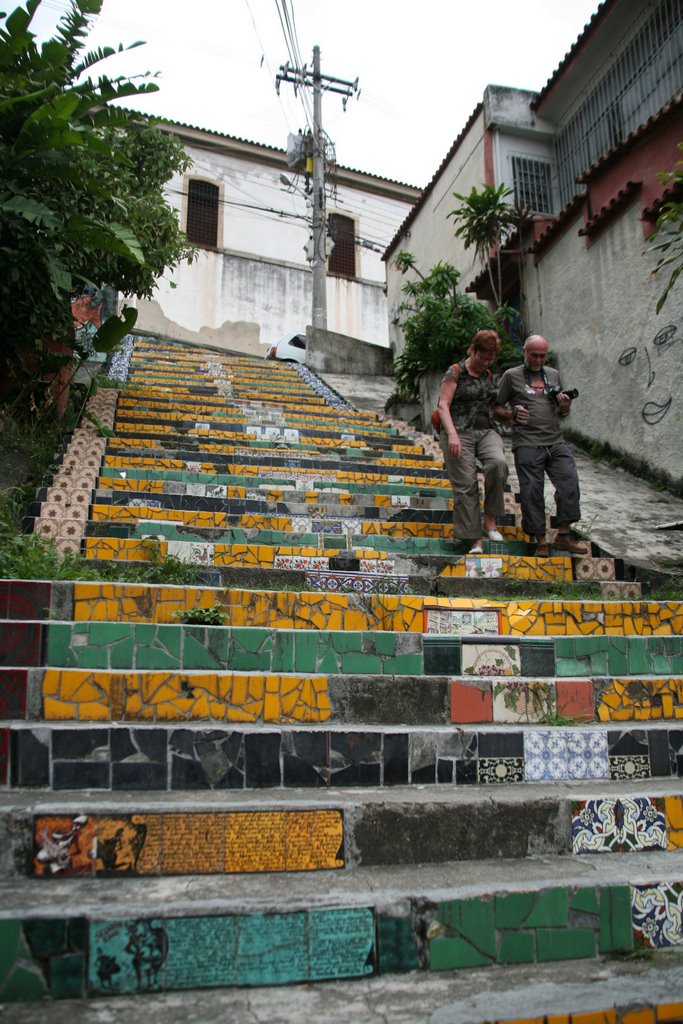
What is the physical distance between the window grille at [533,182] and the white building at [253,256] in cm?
910

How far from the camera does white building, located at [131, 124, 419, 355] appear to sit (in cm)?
2167

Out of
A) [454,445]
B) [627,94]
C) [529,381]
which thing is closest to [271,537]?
[454,445]

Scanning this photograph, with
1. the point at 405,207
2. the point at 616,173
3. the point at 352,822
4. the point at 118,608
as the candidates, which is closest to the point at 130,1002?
the point at 352,822

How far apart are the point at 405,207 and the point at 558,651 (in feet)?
84.3

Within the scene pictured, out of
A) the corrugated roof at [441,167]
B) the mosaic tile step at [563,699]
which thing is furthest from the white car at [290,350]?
the mosaic tile step at [563,699]

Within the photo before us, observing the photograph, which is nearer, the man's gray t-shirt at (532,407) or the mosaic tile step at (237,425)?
the man's gray t-shirt at (532,407)

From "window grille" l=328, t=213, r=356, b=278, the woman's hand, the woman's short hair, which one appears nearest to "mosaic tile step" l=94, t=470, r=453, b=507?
the woman's hand

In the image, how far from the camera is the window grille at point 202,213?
22516 mm

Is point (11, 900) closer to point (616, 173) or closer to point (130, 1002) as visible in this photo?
point (130, 1002)

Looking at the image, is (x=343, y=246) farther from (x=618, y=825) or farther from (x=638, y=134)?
(x=618, y=825)

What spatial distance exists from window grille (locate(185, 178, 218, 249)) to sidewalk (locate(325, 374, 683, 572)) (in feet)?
53.5

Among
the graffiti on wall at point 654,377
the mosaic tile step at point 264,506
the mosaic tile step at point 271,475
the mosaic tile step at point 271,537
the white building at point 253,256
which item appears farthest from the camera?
the white building at point 253,256

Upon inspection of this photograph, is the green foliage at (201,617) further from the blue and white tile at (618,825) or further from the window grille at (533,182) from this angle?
the window grille at (533,182)

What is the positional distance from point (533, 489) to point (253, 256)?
1971 cm
